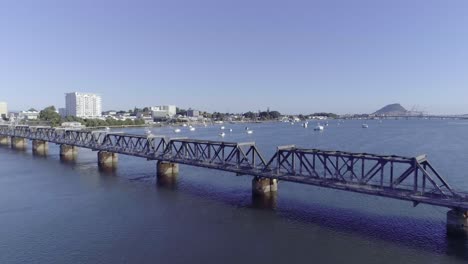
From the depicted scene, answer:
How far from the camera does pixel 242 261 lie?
30453mm

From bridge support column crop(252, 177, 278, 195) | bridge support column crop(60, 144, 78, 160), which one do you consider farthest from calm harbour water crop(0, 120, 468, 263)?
bridge support column crop(60, 144, 78, 160)

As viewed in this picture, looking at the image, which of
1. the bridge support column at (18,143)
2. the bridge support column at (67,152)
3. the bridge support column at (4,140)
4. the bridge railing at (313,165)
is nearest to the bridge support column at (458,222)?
the bridge railing at (313,165)

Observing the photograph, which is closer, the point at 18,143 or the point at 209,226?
the point at 209,226

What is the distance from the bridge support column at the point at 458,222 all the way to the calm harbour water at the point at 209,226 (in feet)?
3.57

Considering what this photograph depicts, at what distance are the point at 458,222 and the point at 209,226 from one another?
2522 cm

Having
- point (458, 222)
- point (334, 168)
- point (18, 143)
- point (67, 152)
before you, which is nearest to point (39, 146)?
point (67, 152)

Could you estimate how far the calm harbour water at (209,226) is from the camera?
3169 centimetres

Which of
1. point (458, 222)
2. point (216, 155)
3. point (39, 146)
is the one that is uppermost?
point (216, 155)

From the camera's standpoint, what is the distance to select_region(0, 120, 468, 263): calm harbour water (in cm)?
3169

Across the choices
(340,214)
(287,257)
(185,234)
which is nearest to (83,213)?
(185,234)

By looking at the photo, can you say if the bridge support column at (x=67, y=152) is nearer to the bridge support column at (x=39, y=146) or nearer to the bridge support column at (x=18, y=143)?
the bridge support column at (x=39, y=146)

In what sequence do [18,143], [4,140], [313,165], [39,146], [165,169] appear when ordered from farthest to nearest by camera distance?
[4,140]
[18,143]
[39,146]
[165,169]
[313,165]

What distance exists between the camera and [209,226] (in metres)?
39.0

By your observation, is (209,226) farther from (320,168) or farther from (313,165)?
(320,168)
